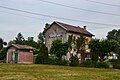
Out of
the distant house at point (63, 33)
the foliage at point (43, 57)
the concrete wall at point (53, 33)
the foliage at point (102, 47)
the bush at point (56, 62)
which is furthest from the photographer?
the concrete wall at point (53, 33)

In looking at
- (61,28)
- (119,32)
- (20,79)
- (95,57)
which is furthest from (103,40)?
(119,32)

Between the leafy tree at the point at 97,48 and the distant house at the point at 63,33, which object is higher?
the distant house at the point at 63,33

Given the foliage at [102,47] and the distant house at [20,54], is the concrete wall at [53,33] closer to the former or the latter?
the distant house at [20,54]

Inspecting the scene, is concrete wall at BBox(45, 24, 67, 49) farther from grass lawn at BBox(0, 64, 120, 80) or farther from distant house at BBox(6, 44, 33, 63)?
grass lawn at BBox(0, 64, 120, 80)

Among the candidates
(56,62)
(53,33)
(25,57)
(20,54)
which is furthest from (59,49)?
(53,33)

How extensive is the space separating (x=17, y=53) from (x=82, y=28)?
66.8 ft

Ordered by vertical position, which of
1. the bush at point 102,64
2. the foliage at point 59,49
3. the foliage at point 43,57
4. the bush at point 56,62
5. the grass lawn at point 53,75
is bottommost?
the grass lawn at point 53,75

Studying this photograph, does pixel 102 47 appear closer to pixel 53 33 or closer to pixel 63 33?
pixel 63 33

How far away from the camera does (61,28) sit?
63312mm

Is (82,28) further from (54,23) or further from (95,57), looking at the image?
(95,57)

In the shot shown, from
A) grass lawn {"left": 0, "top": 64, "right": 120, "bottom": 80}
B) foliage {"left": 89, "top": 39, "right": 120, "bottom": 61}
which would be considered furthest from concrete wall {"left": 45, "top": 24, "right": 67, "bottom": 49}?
grass lawn {"left": 0, "top": 64, "right": 120, "bottom": 80}

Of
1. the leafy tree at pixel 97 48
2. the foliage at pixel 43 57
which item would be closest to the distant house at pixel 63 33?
the leafy tree at pixel 97 48

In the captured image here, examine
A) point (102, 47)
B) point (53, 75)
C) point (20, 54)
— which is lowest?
point (53, 75)

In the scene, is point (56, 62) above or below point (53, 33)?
below
